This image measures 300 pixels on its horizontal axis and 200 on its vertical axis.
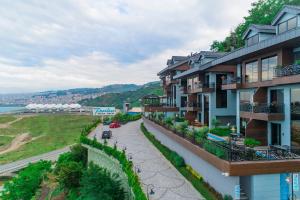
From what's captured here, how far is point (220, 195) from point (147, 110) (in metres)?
30.3

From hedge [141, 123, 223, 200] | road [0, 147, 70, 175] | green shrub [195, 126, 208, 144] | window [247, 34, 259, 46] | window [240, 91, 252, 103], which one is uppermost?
window [247, 34, 259, 46]

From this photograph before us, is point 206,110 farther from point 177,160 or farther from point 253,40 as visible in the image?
point 177,160

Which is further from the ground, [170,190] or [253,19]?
[253,19]

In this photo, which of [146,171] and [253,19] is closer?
[146,171]

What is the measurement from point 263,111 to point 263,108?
→ 0.25 meters

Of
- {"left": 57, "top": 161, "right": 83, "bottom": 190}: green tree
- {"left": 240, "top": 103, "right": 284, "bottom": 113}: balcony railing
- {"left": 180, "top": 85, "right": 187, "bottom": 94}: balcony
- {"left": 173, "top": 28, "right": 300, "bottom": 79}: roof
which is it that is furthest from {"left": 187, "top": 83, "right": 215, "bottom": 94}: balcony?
{"left": 57, "top": 161, "right": 83, "bottom": 190}: green tree

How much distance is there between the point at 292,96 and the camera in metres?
17.7

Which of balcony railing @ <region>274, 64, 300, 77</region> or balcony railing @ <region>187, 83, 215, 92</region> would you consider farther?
balcony railing @ <region>187, 83, 215, 92</region>

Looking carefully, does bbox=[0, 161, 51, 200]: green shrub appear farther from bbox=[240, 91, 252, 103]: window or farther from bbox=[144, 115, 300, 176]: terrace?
bbox=[240, 91, 252, 103]: window

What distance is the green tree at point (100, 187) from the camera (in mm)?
18469

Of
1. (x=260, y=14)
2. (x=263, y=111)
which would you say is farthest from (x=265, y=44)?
(x=260, y=14)

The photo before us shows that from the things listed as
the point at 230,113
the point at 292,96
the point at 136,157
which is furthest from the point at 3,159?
the point at 292,96

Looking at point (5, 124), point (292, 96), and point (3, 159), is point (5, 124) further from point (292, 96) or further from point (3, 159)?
point (292, 96)

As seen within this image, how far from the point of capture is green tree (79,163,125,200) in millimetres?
18469
